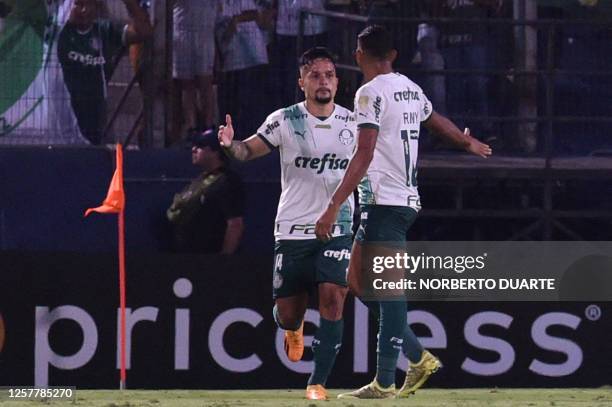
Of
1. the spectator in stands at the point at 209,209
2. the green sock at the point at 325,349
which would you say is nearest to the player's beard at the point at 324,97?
the green sock at the point at 325,349

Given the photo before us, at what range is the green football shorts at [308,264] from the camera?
9.65 metres

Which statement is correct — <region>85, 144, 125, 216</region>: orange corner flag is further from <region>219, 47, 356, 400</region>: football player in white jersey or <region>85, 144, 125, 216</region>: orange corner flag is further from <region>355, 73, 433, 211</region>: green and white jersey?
<region>355, 73, 433, 211</region>: green and white jersey

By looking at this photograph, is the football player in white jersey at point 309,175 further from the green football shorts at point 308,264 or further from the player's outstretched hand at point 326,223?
the player's outstretched hand at point 326,223

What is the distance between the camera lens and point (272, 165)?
12656 millimetres

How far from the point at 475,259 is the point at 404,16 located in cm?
201

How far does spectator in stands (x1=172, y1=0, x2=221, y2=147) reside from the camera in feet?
41.2

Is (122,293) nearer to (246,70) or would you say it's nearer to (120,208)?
(120,208)

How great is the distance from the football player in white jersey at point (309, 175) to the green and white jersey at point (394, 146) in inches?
18.9

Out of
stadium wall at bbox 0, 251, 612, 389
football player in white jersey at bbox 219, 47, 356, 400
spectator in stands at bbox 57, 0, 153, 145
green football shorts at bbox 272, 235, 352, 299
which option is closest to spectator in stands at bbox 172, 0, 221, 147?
spectator in stands at bbox 57, 0, 153, 145

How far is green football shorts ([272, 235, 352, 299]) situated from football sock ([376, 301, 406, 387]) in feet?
1.74

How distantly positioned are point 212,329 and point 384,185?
11.4ft

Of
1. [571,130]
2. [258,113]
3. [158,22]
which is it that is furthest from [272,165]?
[571,130]

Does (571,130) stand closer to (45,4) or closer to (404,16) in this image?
(404,16)

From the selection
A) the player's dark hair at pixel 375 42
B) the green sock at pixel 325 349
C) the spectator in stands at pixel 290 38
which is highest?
the spectator in stands at pixel 290 38
